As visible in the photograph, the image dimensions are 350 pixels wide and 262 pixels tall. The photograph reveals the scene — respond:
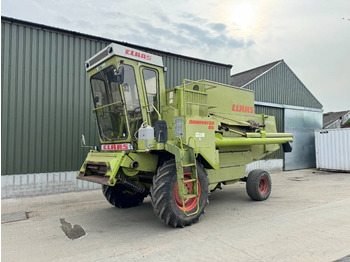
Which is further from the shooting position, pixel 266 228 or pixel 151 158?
pixel 151 158

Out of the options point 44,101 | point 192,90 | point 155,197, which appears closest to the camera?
point 155,197

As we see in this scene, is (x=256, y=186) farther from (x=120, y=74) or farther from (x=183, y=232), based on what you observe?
(x=120, y=74)

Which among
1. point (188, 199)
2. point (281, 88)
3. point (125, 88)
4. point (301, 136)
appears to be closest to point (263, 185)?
point (188, 199)

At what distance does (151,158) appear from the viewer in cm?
534

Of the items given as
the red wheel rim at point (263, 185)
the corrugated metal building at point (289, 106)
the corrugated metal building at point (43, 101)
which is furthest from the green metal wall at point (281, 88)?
the corrugated metal building at point (43, 101)

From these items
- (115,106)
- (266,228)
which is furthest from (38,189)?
(266,228)

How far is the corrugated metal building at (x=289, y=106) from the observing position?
1381 centimetres

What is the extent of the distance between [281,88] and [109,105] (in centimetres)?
1169

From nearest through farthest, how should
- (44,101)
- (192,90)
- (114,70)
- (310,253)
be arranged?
1. (310,253)
2. (114,70)
3. (192,90)
4. (44,101)

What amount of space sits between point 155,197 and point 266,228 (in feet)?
6.79

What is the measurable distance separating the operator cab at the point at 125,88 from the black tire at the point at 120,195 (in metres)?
1.27

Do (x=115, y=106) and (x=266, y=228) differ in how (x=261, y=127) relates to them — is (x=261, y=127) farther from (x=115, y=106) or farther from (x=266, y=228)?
(x=115, y=106)

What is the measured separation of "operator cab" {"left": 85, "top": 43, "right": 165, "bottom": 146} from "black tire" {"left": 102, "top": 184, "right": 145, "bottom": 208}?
1.27 m

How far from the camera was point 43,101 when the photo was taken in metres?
8.12
